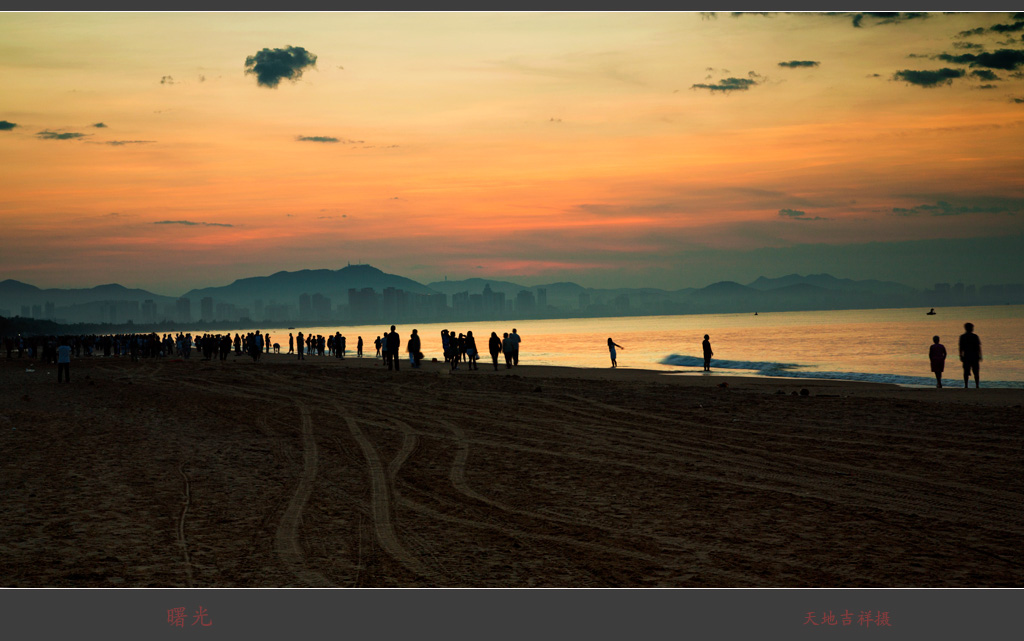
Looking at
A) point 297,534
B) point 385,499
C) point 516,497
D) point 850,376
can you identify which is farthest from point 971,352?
point 297,534

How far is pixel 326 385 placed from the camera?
80.2 feet

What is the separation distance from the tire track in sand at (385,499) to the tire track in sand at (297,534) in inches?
27.8

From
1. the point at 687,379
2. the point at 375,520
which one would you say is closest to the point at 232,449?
the point at 375,520

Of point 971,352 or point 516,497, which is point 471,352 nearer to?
point 971,352

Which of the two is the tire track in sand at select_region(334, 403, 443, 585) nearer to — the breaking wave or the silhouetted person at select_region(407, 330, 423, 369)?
the silhouetted person at select_region(407, 330, 423, 369)

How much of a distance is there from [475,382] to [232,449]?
44.8 feet

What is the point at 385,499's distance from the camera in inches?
329

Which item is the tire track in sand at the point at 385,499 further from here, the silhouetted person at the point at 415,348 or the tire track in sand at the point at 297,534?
the silhouetted person at the point at 415,348

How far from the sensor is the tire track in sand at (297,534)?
5766 millimetres

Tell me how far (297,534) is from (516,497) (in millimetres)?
2565

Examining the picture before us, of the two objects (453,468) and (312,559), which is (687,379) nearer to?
(453,468)

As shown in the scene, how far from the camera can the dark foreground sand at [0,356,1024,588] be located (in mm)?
5938

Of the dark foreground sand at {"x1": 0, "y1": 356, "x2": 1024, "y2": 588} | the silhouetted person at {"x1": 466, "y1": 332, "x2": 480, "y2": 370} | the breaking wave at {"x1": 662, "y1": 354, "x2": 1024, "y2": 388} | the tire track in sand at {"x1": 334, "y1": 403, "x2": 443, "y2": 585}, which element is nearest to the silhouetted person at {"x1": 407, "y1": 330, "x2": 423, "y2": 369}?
the silhouetted person at {"x1": 466, "y1": 332, "x2": 480, "y2": 370}

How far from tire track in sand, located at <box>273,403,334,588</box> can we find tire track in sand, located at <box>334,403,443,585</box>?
0.71 meters
